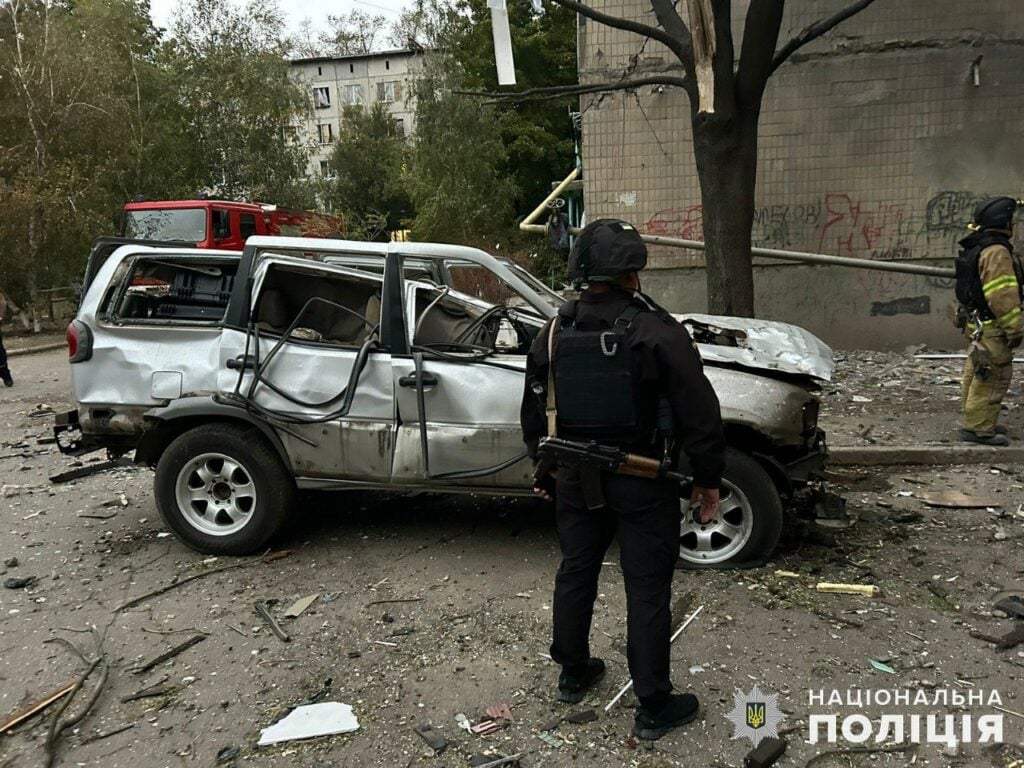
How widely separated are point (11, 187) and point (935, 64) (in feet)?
61.8

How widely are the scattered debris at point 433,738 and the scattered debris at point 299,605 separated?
1.23 metres

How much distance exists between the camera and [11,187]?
17.8 m

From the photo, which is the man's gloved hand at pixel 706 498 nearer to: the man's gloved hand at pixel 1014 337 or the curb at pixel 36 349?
the man's gloved hand at pixel 1014 337

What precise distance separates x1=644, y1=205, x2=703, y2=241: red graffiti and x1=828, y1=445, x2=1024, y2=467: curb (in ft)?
16.5

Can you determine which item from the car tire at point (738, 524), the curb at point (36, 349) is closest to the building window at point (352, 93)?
the curb at point (36, 349)

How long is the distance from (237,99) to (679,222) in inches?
790

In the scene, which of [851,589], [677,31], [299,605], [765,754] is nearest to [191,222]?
[677,31]

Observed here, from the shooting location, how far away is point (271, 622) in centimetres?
382

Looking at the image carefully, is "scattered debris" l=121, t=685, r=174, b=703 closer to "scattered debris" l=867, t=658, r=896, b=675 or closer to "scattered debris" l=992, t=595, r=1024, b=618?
"scattered debris" l=867, t=658, r=896, b=675

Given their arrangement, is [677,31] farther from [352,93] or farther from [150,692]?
[352,93]

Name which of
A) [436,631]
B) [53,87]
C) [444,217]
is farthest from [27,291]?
[436,631]

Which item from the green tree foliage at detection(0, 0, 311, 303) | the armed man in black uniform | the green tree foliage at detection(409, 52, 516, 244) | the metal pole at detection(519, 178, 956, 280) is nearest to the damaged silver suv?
the armed man in black uniform

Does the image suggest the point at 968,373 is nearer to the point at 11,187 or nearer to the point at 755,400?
the point at 755,400

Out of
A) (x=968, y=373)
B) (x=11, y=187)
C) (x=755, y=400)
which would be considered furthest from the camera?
(x=11, y=187)
